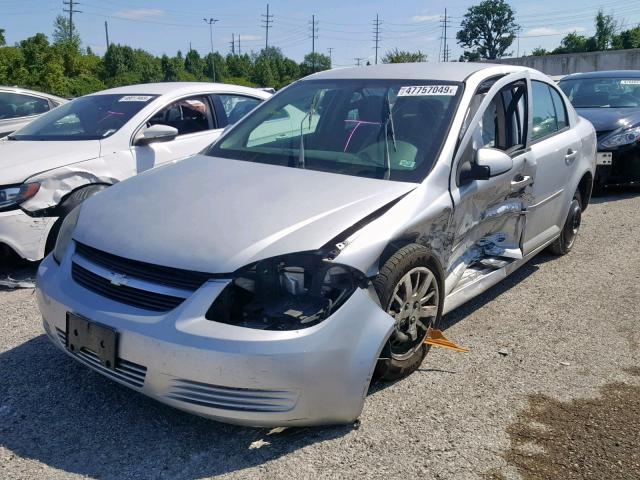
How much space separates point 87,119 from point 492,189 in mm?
3869

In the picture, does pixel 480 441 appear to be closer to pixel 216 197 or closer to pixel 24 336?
pixel 216 197

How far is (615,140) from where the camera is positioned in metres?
7.96

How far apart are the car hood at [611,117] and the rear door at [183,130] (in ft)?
16.3

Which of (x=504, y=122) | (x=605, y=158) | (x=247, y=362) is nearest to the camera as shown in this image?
(x=247, y=362)

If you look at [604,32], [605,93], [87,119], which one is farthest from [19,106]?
[604,32]

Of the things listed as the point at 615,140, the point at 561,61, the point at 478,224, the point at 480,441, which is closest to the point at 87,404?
the point at 480,441

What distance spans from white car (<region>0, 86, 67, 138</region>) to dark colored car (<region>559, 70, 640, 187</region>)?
735 centimetres

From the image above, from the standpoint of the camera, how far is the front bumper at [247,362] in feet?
8.37

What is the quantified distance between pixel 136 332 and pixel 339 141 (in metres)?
1.81

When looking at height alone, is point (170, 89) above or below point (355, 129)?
above

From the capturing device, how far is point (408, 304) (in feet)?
10.6

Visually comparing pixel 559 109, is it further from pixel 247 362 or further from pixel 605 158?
pixel 247 362

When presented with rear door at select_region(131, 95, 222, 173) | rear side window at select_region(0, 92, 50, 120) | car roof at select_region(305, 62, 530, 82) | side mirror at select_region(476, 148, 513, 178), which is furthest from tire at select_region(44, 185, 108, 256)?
rear side window at select_region(0, 92, 50, 120)

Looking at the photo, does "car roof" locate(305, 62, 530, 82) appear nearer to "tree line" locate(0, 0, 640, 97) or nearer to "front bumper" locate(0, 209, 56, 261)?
"front bumper" locate(0, 209, 56, 261)
